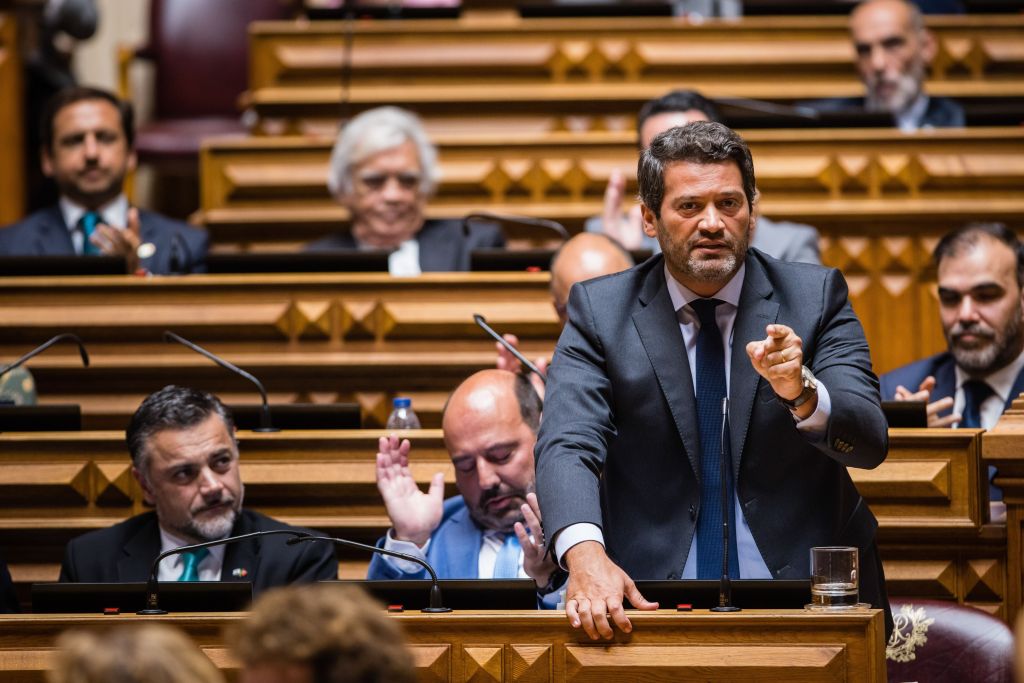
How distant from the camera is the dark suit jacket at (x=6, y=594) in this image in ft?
9.37

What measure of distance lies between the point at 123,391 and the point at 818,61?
249 cm

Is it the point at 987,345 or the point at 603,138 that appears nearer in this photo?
the point at 987,345

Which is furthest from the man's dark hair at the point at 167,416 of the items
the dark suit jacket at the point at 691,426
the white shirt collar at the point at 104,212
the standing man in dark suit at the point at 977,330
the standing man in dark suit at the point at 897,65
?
the standing man in dark suit at the point at 897,65

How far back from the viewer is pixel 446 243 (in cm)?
414

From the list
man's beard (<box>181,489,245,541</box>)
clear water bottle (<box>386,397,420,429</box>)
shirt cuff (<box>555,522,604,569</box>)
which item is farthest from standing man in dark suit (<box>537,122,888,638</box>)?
clear water bottle (<box>386,397,420,429</box>)

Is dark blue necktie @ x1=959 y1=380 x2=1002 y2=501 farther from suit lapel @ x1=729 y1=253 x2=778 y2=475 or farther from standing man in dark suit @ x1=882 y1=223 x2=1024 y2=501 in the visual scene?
suit lapel @ x1=729 y1=253 x2=778 y2=475

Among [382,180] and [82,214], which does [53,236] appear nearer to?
[82,214]

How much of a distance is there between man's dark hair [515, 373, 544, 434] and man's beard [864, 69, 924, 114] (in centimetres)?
197

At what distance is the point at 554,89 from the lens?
4.86 metres

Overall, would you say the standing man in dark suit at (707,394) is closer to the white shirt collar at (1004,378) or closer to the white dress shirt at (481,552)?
the white dress shirt at (481,552)

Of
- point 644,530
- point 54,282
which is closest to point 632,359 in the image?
point 644,530

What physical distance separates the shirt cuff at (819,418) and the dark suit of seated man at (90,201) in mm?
2392

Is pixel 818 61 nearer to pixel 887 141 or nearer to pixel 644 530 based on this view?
pixel 887 141

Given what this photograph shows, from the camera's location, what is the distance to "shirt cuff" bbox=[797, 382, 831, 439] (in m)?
2.16
